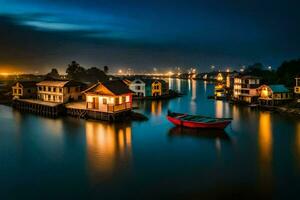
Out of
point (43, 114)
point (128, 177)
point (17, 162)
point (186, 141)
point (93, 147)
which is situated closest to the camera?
point (128, 177)

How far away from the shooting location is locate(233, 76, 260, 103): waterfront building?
3750 cm

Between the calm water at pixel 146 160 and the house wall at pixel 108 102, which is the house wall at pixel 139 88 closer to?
the house wall at pixel 108 102

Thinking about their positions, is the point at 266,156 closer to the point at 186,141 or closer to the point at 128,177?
the point at 186,141

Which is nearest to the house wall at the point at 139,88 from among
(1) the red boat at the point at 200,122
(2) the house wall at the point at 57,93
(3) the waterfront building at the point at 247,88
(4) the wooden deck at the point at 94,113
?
(2) the house wall at the point at 57,93

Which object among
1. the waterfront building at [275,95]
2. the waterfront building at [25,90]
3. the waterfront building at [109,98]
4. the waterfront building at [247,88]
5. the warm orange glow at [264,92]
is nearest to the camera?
the waterfront building at [109,98]

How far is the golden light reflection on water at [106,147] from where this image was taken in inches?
566

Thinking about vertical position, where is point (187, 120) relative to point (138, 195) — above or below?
above

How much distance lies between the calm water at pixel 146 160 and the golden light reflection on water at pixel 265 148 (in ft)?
0.17

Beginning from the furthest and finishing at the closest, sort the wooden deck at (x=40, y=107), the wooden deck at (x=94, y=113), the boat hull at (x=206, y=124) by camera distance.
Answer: the wooden deck at (x=40, y=107) → the wooden deck at (x=94, y=113) → the boat hull at (x=206, y=124)

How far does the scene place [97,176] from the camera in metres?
13.3

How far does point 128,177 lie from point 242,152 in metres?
7.78

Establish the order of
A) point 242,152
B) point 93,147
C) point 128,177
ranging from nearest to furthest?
point 128,177
point 242,152
point 93,147

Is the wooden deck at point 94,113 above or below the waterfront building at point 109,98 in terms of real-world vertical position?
below

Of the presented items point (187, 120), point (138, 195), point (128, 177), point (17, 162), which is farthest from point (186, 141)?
point (17, 162)
